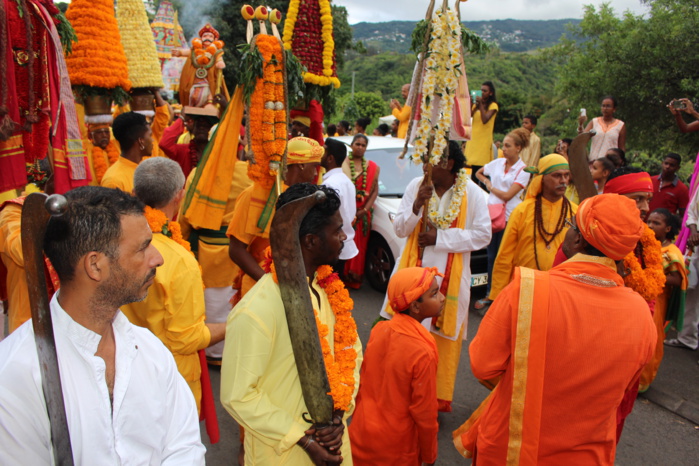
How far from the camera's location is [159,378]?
5.86ft

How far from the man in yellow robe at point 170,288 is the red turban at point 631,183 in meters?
3.30

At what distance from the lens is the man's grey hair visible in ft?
9.80

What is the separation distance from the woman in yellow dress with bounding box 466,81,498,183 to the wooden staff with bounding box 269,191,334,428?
7.74 metres

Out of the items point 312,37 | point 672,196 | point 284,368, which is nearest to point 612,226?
point 284,368

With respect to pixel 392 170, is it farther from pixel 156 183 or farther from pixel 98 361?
pixel 98 361

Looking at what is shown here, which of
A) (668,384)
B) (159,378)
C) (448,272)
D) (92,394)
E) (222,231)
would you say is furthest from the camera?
(668,384)

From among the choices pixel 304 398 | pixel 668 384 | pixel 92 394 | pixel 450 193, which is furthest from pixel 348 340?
pixel 668 384

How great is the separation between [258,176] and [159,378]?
2.56 meters

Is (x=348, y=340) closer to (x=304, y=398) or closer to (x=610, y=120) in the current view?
(x=304, y=398)

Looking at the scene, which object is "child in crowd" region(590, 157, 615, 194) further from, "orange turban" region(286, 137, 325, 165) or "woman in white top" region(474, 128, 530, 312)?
"orange turban" region(286, 137, 325, 165)

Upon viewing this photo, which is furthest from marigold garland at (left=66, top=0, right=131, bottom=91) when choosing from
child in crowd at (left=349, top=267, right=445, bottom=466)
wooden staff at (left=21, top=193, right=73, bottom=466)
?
wooden staff at (left=21, top=193, right=73, bottom=466)

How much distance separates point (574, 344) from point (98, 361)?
1919 mm

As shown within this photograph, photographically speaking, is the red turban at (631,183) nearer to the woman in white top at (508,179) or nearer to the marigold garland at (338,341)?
the marigold garland at (338,341)

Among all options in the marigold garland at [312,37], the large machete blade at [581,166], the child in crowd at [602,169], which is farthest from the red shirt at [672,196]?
the marigold garland at [312,37]
